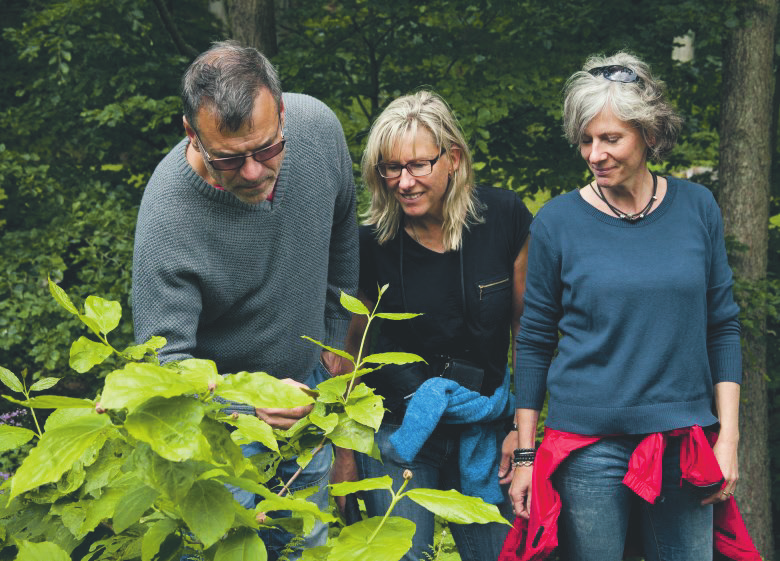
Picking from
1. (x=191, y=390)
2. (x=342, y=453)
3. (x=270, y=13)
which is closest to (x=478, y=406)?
(x=342, y=453)

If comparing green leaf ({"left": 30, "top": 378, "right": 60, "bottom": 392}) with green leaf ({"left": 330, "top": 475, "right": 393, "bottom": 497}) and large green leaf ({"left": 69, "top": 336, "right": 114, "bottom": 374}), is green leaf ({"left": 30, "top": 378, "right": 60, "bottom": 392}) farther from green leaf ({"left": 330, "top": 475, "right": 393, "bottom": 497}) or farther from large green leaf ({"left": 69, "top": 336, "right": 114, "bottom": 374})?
green leaf ({"left": 330, "top": 475, "right": 393, "bottom": 497})

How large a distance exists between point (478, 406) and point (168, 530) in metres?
1.63

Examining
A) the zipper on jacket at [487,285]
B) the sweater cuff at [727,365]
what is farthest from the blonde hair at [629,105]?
the sweater cuff at [727,365]

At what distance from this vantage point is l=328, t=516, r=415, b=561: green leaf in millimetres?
1033

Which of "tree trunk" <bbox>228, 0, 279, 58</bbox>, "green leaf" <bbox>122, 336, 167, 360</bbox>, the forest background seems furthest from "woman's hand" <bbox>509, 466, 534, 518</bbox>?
"tree trunk" <bbox>228, 0, 279, 58</bbox>

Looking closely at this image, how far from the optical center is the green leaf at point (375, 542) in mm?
1033

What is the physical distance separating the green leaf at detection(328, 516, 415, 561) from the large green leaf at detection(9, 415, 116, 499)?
318 millimetres

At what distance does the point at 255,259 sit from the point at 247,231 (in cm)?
8

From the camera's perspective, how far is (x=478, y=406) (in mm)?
2623

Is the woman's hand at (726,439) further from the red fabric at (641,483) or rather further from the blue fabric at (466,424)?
the blue fabric at (466,424)

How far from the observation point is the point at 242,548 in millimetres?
1033

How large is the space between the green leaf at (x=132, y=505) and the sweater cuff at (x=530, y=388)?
1695 mm

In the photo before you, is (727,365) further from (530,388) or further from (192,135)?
(192,135)

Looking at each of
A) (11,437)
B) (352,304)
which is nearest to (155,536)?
(11,437)
